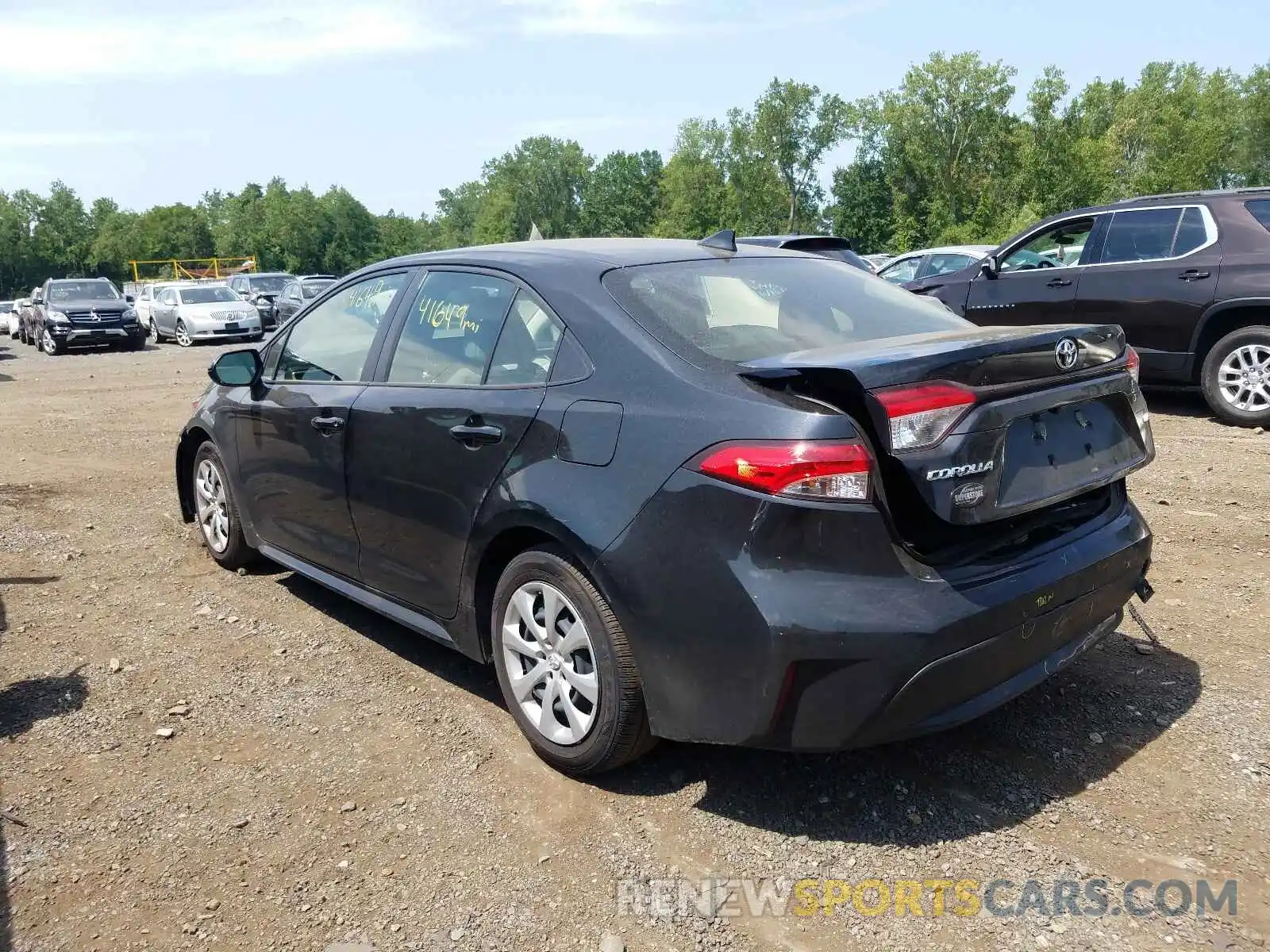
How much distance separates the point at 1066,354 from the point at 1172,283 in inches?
242

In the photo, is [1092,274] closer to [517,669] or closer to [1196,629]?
[1196,629]

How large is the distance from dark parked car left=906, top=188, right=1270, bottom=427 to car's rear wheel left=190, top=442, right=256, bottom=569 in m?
6.99

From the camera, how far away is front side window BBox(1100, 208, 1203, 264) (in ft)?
27.3

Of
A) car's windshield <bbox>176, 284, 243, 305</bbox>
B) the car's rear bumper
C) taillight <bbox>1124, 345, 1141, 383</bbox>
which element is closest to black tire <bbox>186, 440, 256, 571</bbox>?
the car's rear bumper

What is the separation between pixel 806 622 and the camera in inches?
101

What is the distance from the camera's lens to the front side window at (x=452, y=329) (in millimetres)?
3562

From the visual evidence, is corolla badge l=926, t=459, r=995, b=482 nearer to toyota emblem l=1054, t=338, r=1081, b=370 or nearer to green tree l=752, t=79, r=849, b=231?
toyota emblem l=1054, t=338, r=1081, b=370

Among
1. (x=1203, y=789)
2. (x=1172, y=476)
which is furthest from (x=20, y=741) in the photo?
(x=1172, y=476)

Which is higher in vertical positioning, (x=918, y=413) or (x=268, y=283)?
(x=268, y=283)

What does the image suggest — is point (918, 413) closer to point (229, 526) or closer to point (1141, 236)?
point (229, 526)

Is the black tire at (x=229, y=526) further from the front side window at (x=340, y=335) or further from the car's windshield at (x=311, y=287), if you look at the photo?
the car's windshield at (x=311, y=287)

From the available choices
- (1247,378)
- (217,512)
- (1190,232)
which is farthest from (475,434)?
(1190,232)

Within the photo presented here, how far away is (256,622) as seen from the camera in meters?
4.68

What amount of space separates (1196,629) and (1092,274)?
5.39 meters
